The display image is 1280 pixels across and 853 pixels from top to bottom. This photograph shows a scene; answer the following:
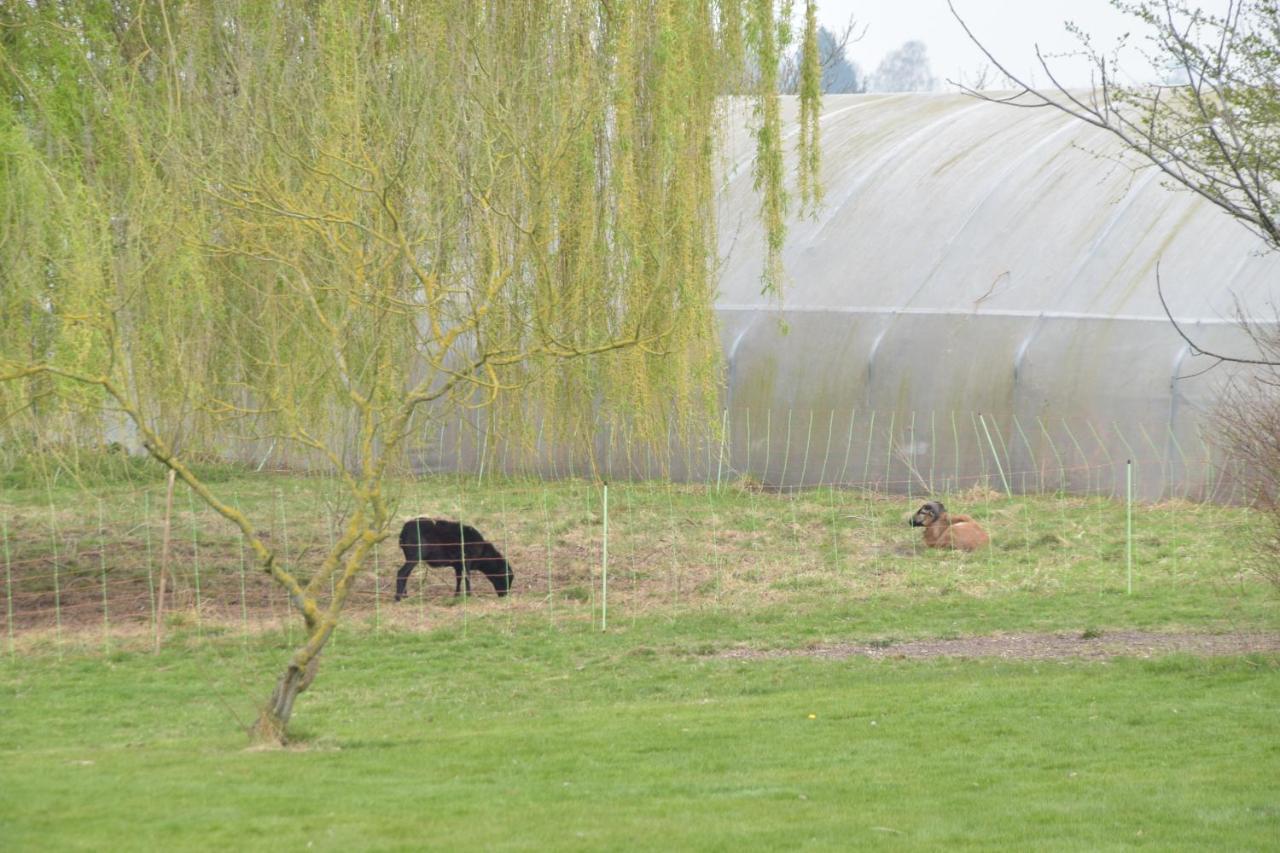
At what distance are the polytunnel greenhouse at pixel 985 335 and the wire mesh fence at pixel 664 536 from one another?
0.08m

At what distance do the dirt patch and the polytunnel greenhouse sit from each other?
18.5ft

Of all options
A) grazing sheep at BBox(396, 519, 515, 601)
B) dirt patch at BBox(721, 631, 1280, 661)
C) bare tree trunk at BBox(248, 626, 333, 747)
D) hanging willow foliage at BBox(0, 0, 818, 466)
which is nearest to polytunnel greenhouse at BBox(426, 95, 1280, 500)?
grazing sheep at BBox(396, 519, 515, 601)

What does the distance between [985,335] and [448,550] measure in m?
9.10

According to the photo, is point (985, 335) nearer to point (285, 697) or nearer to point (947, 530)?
point (947, 530)

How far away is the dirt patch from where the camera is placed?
11609 mm

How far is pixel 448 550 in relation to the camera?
564 inches

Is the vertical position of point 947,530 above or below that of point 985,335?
below

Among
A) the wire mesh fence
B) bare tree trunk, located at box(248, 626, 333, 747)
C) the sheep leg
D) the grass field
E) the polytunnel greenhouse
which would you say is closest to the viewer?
the grass field

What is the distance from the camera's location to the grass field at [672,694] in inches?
262

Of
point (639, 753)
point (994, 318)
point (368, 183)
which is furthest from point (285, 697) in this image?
point (994, 318)

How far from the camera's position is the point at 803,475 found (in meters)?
20.6

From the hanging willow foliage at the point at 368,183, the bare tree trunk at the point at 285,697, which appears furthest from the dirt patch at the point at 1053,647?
the bare tree trunk at the point at 285,697

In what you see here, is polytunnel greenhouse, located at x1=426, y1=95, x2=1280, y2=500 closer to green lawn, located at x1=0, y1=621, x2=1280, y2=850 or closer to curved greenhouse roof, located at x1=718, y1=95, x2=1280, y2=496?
curved greenhouse roof, located at x1=718, y1=95, x2=1280, y2=496

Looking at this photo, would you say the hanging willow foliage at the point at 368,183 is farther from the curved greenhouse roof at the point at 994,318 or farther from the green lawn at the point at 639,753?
the curved greenhouse roof at the point at 994,318
